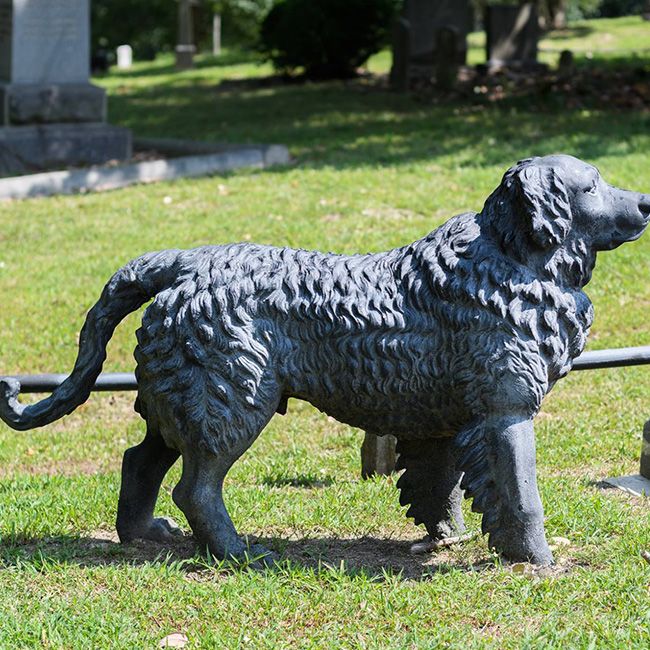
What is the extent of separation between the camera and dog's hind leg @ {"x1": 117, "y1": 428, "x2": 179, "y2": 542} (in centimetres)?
450

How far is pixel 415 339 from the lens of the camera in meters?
4.04

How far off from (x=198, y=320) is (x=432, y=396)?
2.90ft

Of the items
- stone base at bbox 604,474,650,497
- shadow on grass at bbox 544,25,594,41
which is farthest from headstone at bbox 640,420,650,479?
shadow on grass at bbox 544,25,594,41

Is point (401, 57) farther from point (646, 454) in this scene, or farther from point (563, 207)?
point (563, 207)

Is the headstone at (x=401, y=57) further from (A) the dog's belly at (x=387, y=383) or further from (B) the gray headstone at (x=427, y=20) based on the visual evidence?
(A) the dog's belly at (x=387, y=383)

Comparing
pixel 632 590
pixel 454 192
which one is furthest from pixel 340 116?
pixel 632 590

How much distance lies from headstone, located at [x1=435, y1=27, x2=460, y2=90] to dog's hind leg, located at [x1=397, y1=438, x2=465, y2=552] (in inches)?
537

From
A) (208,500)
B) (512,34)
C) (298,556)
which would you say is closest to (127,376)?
(208,500)

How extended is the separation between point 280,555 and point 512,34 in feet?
55.6

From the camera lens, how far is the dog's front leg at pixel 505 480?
3.96 meters

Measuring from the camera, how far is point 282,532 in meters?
4.74

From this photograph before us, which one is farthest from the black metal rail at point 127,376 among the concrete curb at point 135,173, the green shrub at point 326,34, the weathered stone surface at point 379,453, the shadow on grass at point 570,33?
the shadow on grass at point 570,33

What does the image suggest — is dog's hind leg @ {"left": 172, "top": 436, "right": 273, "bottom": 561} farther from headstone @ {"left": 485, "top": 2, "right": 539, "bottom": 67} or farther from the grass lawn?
headstone @ {"left": 485, "top": 2, "right": 539, "bottom": 67}

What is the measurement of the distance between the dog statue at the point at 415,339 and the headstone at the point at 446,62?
13.8 metres
